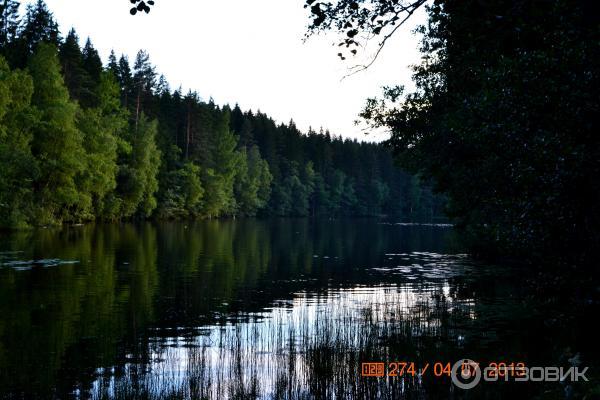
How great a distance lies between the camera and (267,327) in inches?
747

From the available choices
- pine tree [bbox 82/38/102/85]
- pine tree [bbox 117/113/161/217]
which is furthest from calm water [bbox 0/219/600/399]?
pine tree [bbox 82/38/102/85]

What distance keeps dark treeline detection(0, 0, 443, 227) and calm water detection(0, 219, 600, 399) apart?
825cm

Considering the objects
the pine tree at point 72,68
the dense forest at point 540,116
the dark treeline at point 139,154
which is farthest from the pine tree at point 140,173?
the dense forest at point 540,116

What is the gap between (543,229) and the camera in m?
9.41

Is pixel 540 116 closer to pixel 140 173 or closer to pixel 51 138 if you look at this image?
pixel 51 138

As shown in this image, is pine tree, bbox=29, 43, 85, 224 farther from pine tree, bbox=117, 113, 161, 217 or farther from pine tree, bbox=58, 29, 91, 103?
pine tree, bbox=117, 113, 161, 217

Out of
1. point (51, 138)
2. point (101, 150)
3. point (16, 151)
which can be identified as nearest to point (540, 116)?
point (16, 151)

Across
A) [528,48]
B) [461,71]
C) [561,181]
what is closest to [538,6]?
[528,48]

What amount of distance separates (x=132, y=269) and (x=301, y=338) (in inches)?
731

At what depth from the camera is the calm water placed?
11.8 metres

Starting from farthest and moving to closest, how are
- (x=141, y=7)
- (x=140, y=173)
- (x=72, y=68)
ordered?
Result: (x=140, y=173) < (x=72, y=68) < (x=141, y=7)

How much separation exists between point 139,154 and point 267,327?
66.3 m

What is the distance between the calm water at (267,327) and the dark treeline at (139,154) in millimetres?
8250

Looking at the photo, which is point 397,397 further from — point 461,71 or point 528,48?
point 461,71
